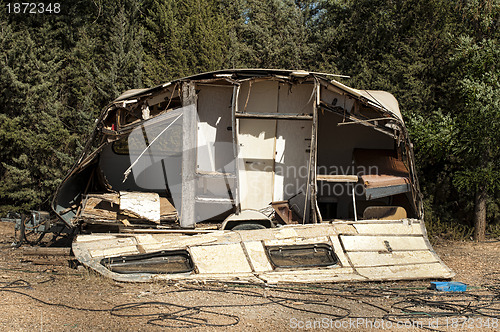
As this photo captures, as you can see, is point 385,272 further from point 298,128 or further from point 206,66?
point 206,66

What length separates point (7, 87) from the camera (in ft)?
51.8

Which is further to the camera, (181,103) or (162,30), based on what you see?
(162,30)

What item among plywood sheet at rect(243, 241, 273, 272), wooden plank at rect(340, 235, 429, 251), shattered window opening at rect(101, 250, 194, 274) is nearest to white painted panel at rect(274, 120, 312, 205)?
wooden plank at rect(340, 235, 429, 251)

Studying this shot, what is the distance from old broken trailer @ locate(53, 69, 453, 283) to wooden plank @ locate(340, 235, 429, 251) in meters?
0.02

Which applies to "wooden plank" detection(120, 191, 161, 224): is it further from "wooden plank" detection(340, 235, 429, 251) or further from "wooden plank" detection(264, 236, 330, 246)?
"wooden plank" detection(340, 235, 429, 251)

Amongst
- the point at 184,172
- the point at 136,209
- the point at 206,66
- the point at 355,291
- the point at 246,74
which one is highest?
the point at 206,66

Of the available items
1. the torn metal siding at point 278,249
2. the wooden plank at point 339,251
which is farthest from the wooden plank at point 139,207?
the wooden plank at point 339,251

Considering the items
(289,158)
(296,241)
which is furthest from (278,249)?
(289,158)

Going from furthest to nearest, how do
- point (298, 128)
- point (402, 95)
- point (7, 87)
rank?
point (7, 87) → point (402, 95) → point (298, 128)

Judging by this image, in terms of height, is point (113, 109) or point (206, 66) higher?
point (206, 66)

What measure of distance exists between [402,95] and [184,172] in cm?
771

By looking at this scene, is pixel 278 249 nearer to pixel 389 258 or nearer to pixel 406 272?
pixel 389 258

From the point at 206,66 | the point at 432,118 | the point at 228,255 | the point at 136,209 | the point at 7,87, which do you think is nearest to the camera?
the point at 228,255

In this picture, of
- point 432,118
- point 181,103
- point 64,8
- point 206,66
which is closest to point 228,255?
point 181,103
